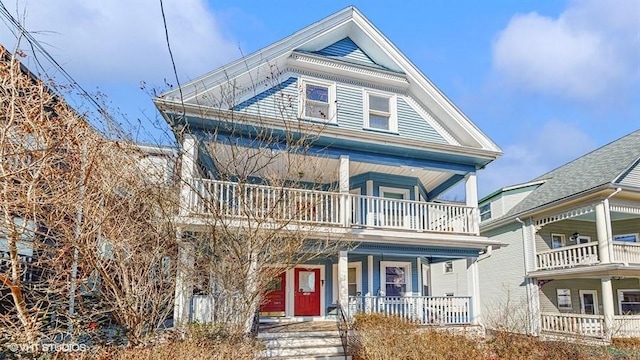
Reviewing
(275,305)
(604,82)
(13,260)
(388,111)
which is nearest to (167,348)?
(13,260)

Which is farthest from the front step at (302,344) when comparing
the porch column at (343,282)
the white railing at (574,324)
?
the white railing at (574,324)

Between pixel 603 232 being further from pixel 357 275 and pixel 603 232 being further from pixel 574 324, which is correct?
pixel 357 275

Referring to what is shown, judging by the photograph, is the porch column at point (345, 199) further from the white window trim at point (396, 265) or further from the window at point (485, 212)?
the window at point (485, 212)

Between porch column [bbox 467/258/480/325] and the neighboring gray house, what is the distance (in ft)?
5.74

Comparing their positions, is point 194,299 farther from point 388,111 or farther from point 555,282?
point 555,282

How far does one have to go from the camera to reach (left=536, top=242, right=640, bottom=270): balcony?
15.5 meters

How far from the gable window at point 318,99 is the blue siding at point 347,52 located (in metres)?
1.15

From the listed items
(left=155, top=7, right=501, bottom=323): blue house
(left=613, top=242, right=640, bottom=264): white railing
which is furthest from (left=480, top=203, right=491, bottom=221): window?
(left=155, top=7, right=501, bottom=323): blue house

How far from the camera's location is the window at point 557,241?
63.8 feet

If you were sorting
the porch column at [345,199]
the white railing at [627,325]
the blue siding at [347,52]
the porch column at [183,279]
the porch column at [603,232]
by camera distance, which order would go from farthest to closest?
the porch column at [603,232]
the white railing at [627,325]
the blue siding at [347,52]
the porch column at [345,199]
the porch column at [183,279]

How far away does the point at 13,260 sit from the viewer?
6.47 meters

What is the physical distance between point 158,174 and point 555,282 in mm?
17960

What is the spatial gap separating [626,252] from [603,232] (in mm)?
1195

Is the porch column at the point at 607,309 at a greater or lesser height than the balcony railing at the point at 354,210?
lesser
